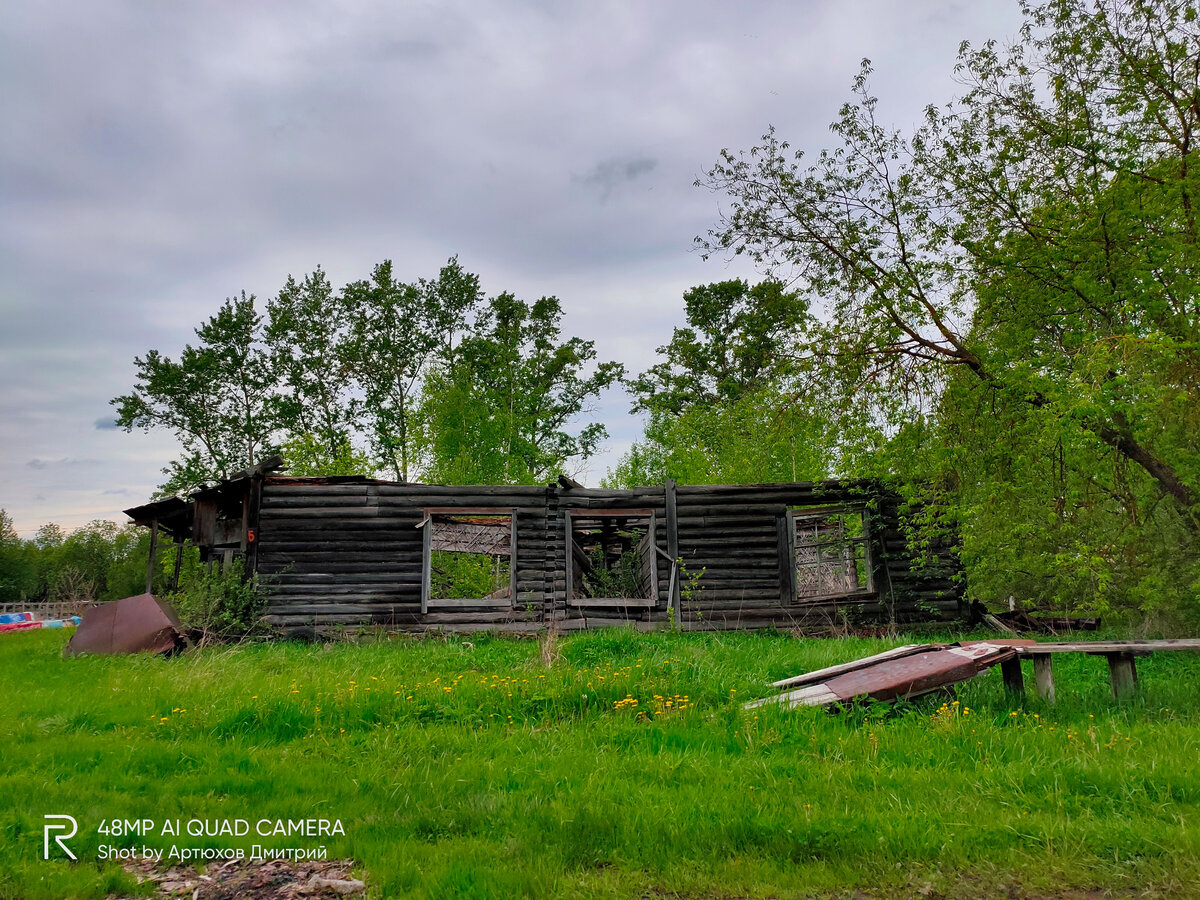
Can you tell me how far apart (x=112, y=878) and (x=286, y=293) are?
97.8ft

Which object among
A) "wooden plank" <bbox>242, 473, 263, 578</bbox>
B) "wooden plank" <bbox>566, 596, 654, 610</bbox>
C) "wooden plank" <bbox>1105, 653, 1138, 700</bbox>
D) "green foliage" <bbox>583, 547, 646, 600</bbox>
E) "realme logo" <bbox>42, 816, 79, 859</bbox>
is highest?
"wooden plank" <bbox>242, 473, 263, 578</bbox>

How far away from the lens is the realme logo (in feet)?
11.0

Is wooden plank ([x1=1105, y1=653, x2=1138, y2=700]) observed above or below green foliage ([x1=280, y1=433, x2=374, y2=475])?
below

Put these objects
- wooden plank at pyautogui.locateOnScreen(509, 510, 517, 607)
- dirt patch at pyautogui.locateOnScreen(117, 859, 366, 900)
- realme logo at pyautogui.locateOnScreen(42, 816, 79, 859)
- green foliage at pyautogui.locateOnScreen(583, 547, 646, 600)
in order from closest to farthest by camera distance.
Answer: dirt patch at pyautogui.locateOnScreen(117, 859, 366, 900), realme logo at pyautogui.locateOnScreen(42, 816, 79, 859), wooden plank at pyautogui.locateOnScreen(509, 510, 517, 607), green foliage at pyautogui.locateOnScreen(583, 547, 646, 600)

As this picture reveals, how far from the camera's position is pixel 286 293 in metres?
29.6

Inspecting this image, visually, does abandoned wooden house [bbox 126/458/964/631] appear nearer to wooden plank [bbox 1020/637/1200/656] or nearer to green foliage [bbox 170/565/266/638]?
green foliage [bbox 170/565/266/638]

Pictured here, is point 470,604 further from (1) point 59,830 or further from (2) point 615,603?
(1) point 59,830

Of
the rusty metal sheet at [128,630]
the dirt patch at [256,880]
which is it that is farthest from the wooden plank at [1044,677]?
the rusty metal sheet at [128,630]

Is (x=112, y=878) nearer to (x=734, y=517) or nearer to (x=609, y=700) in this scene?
(x=609, y=700)

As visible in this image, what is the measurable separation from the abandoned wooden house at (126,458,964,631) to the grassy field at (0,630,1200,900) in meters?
5.62

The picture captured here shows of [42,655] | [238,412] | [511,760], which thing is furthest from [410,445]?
[511,760]

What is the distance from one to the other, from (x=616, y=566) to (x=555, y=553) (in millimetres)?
1923

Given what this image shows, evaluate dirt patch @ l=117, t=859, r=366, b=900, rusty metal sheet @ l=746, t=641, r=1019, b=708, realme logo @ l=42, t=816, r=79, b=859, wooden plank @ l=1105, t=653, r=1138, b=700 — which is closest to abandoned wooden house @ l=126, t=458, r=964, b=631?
wooden plank @ l=1105, t=653, r=1138, b=700

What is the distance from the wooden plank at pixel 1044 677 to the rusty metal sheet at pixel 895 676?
0.26 m
